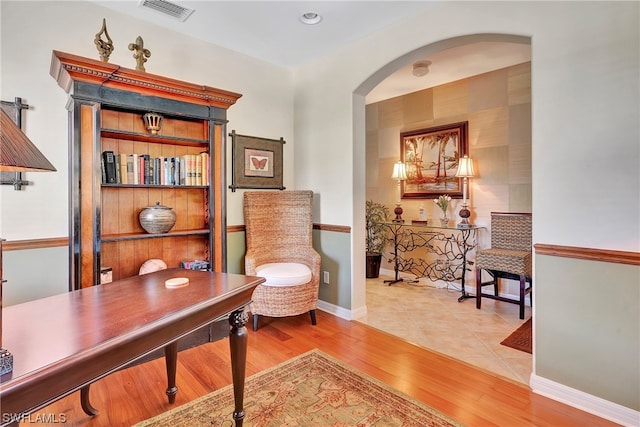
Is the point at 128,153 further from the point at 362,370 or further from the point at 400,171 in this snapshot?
the point at 400,171

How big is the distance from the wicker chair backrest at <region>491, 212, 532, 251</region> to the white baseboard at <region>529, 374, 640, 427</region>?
1795 mm

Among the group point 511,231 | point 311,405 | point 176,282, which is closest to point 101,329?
point 176,282

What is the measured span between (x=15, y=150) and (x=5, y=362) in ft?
1.74

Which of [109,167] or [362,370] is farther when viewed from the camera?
[109,167]

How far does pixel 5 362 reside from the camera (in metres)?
0.77

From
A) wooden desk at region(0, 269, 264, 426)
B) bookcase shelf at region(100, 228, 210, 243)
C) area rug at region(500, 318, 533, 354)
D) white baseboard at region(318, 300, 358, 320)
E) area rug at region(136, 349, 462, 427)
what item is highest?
bookcase shelf at region(100, 228, 210, 243)

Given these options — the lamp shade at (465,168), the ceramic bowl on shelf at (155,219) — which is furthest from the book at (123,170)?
the lamp shade at (465,168)

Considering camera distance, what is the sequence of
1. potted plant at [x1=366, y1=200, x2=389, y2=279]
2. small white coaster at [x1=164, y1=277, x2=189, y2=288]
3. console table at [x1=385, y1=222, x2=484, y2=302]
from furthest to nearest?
potted plant at [x1=366, y1=200, x2=389, y2=279]
console table at [x1=385, y1=222, x2=484, y2=302]
small white coaster at [x1=164, y1=277, x2=189, y2=288]

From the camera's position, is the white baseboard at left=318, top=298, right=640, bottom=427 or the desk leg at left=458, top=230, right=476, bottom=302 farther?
the desk leg at left=458, top=230, right=476, bottom=302

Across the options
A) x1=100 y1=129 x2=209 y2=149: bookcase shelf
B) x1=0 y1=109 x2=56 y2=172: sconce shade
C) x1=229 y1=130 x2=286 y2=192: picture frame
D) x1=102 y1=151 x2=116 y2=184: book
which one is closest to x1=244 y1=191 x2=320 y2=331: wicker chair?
x1=229 y1=130 x2=286 y2=192: picture frame

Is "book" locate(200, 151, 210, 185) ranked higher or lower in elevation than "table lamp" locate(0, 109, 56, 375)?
higher

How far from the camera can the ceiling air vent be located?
8.16 ft

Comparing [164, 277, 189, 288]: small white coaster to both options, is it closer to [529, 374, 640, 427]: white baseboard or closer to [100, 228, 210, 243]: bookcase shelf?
[100, 228, 210, 243]: bookcase shelf

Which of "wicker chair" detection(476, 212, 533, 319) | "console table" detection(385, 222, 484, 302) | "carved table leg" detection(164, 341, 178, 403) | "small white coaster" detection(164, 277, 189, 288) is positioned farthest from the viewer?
"console table" detection(385, 222, 484, 302)
